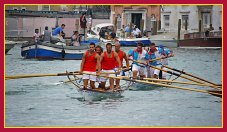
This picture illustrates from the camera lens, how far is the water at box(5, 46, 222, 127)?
56.5 ft

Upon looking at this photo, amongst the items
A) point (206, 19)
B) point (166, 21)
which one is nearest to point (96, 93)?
point (206, 19)

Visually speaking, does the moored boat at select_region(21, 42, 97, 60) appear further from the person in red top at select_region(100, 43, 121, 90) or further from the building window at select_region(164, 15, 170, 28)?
the building window at select_region(164, 15, 170, 28)

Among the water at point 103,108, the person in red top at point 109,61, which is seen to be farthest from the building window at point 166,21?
the person in red top at point 109,61

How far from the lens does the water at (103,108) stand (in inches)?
679

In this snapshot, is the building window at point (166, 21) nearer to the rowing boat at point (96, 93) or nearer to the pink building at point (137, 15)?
the pink building at point (137, 15)

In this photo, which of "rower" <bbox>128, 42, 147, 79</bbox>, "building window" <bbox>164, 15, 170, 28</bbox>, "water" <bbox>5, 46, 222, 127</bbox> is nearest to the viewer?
"water" <bbox>5, 46, 222, 127</bbox>

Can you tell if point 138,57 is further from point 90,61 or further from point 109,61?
point 90,61

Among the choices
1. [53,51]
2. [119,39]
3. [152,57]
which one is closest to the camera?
[152,57]

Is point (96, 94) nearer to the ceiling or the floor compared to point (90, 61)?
nearer to the floor

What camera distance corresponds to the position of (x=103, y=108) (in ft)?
62.1

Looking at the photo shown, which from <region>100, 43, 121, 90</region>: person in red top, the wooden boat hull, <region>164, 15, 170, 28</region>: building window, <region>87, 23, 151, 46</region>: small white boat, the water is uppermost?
<region>164, 15, 170, 28</region>: building window

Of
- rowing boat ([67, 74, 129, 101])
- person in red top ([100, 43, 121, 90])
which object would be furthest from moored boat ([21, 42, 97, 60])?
person in red top ([100, 43, 121, 90])

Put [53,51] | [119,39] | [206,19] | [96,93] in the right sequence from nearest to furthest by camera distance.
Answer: [96,93] < [53,51] < [119,39] < [206,19]

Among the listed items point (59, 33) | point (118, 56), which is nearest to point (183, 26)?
point (59, 33)
